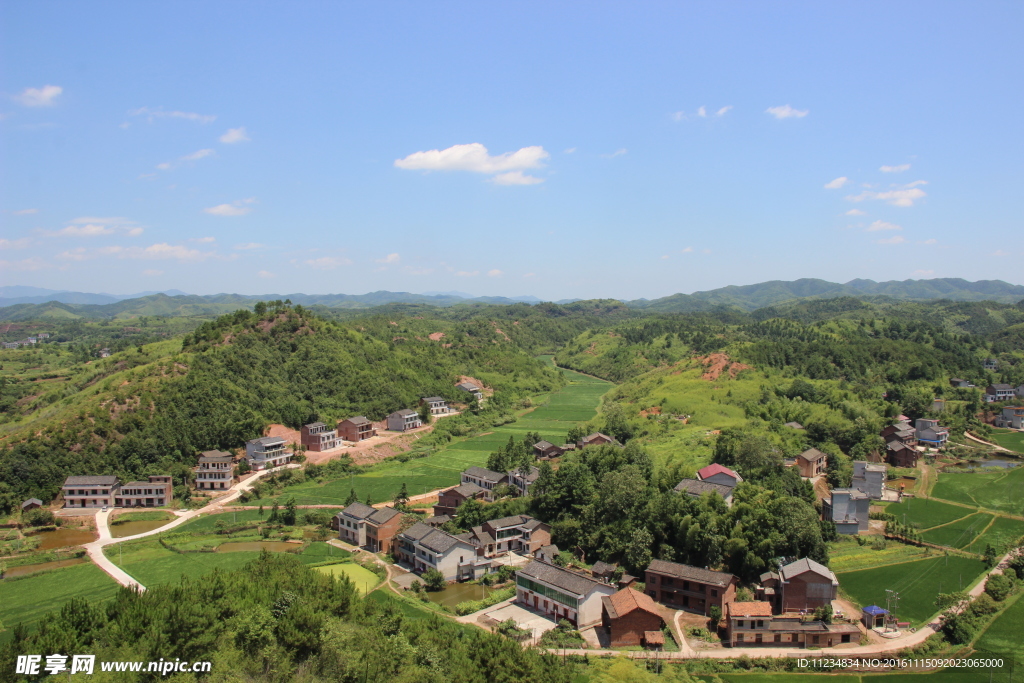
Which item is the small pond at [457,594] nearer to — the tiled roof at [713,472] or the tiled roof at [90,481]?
the tiled roof at [713,472]

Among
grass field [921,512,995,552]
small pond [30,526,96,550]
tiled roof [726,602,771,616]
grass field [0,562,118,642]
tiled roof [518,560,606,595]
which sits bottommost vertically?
small pond [30,526,96,550]

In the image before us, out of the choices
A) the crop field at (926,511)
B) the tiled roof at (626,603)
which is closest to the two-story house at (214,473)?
the tiled roof at (626,603)

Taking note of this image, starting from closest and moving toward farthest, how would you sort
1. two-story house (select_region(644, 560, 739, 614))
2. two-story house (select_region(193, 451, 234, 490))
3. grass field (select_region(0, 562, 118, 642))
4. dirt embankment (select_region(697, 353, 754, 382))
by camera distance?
two-story house (select_region(644, 560, 739, 614)) → grass field (select_region(0, 562, 118, 642)) → two-story house (select_region(193, 451, 234, 490)) → dirt embankment (select_region(697, 353, 754, 382))

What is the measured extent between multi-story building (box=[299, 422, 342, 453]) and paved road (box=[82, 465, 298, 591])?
5448 mm

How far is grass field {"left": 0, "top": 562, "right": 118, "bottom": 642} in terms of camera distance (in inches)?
1016

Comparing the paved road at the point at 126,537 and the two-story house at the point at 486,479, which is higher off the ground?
the two-story house at the point at 486,479

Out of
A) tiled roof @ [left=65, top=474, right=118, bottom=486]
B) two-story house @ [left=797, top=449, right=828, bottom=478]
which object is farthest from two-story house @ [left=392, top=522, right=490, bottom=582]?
tiled roof @ [left=65, top=474, right=118, bottom=486]

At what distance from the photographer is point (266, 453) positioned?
5041 cm

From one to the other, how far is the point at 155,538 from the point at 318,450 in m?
19.7

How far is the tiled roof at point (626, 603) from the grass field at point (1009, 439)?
146ft

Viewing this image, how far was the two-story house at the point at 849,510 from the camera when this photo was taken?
33.4 m

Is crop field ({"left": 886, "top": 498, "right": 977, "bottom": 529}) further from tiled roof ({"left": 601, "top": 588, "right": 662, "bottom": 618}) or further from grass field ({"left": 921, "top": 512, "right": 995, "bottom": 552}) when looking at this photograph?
tiled roof ({"left": 601, "top": 588, "right": 662, "bottom": 618})

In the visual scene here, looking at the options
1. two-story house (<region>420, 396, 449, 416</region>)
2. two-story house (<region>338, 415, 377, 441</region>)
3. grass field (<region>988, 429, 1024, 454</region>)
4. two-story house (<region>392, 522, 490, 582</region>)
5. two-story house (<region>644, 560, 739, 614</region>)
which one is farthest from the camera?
two-story house (<region>420, 396, 449, 416</region>)

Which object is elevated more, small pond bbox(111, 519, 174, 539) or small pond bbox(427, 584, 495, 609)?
small pond bbox(427, 584, 495, 609)
